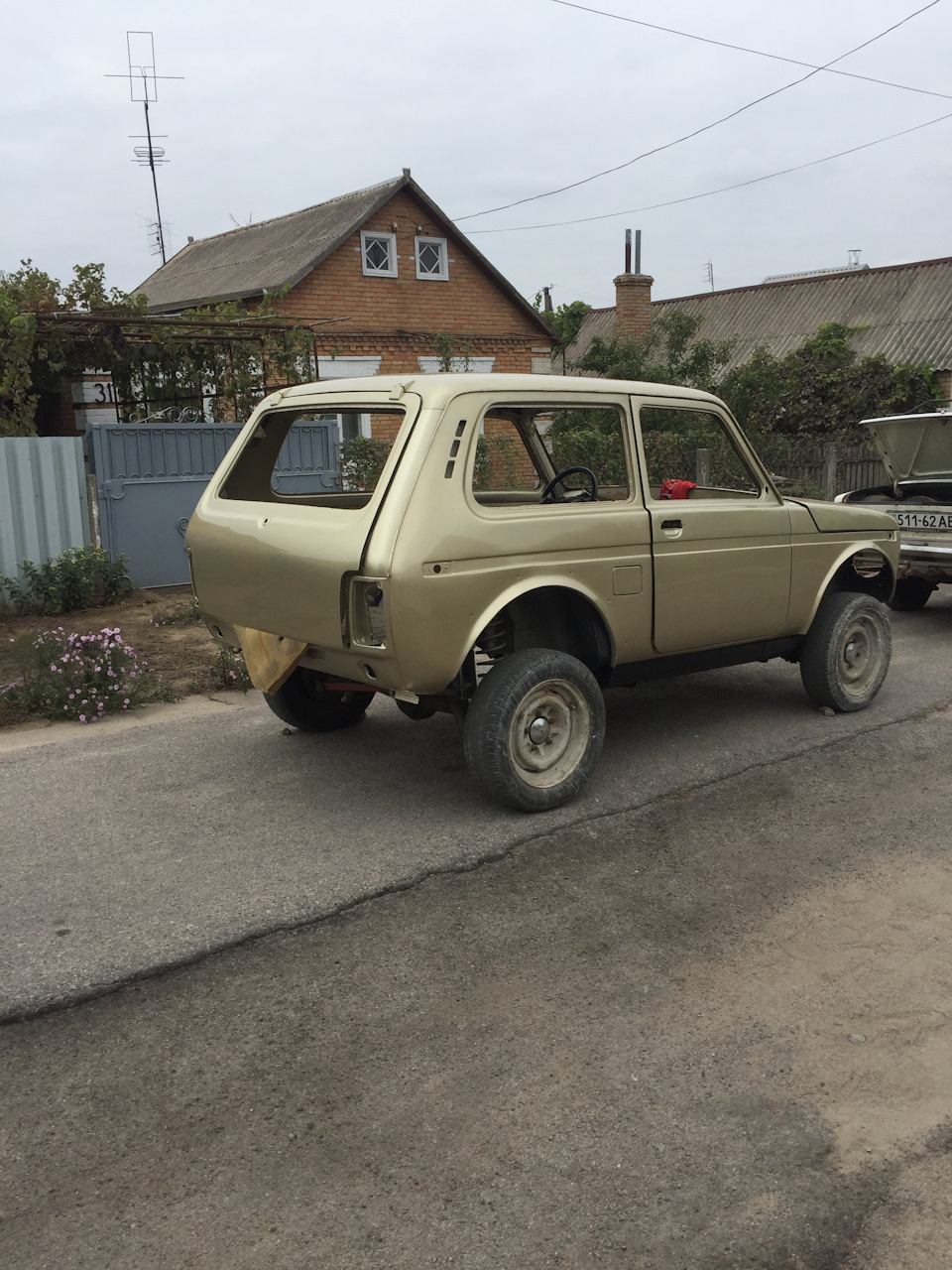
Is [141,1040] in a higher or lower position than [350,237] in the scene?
lower

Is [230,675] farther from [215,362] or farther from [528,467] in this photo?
[215,362]

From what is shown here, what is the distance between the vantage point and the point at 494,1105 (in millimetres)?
2934

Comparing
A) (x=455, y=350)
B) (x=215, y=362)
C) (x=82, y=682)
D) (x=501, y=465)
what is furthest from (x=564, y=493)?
→ (x=455, y=350)

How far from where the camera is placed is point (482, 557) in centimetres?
466

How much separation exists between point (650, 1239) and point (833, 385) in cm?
2115

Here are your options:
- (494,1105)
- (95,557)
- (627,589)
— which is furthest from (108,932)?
(95,557)

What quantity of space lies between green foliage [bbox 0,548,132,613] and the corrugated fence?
144 mm

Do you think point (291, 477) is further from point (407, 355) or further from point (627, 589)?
point (407, 355)

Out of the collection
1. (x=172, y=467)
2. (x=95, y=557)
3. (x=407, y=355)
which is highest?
(x=407, y=355)

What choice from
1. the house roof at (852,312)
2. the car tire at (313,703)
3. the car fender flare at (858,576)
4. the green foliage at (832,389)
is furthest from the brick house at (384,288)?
the car tire at (313,703)

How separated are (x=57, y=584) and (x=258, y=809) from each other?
581cm

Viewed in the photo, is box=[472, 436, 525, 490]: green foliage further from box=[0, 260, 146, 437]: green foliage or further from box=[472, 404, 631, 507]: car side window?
box=[0, 260, 146, 437]: green foliage

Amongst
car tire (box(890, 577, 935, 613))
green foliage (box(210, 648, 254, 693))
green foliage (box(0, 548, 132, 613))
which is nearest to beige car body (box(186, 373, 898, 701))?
green foliage (box(210, 648, 254, 693))

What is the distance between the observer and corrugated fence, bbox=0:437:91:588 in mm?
10055
